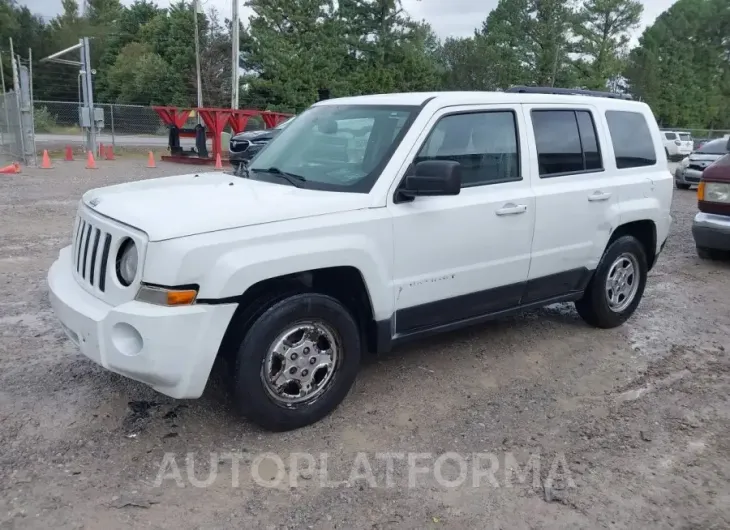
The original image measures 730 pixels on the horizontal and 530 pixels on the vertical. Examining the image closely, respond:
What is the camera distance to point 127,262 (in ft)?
11.0

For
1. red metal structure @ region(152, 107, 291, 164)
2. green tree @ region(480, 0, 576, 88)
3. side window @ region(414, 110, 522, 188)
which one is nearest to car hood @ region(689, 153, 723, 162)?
red metal structure @ region(152, 107, 291, 164)

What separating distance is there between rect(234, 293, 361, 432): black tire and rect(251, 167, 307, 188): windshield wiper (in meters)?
0.84

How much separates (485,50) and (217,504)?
55034mm

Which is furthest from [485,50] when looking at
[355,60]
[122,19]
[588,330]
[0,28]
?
[588,330]

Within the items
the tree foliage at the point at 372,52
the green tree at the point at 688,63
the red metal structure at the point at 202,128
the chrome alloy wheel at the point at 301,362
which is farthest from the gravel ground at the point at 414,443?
the green tree at the point at 688,63

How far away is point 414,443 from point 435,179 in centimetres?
148

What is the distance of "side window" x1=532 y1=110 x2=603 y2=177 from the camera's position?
15.5 ft

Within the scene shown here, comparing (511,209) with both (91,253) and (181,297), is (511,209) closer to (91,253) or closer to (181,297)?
(181,297)

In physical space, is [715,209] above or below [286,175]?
below

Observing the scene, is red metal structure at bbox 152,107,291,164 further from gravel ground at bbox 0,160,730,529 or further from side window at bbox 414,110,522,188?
side window at bbox 414,110,522,188

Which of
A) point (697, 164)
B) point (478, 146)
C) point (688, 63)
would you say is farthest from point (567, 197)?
point (688, 63)

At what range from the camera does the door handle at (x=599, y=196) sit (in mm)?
4965

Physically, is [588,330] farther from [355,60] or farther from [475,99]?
[355,60]

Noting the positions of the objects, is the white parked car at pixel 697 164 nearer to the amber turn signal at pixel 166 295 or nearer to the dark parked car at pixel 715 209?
the dark parked car at pixel 715 209
